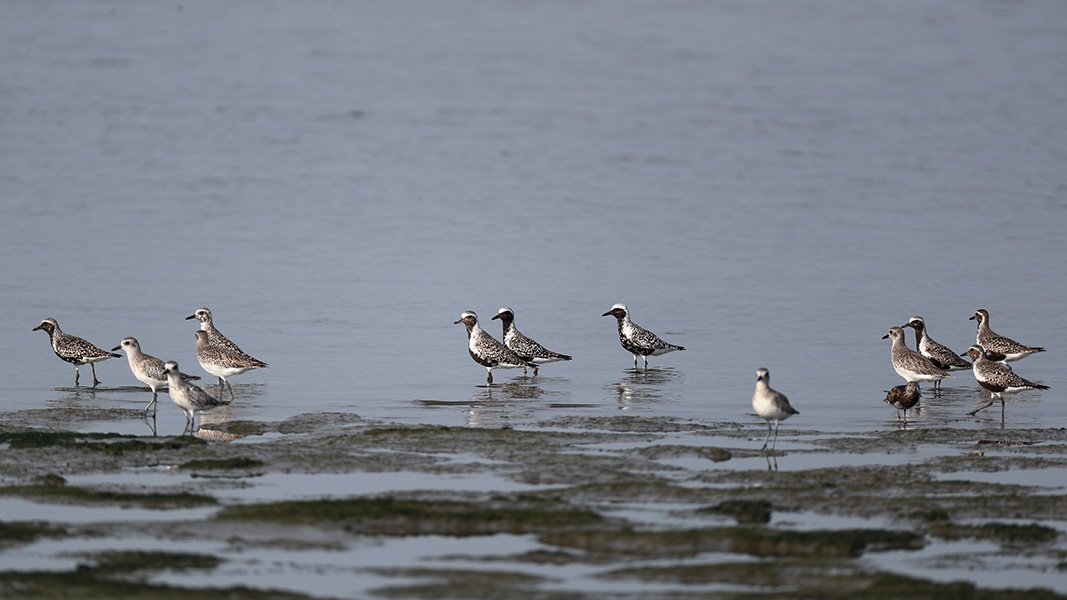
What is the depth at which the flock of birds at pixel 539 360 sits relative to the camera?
16.5 meters

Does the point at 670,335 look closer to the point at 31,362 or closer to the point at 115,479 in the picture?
the point at 31,362

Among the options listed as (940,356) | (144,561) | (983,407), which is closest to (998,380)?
(983,407)

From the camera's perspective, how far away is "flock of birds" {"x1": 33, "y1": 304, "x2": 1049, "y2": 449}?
16.5 metres

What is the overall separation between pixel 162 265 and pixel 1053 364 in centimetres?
2226

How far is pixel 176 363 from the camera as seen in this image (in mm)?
17078

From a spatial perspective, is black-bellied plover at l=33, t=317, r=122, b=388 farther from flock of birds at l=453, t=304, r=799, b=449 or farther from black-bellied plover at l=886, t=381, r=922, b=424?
black-bellied plover at l=886, t=381, r=922, b=424

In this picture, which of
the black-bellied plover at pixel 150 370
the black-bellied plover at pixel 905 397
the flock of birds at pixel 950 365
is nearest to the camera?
the black-bellied plover at pixel 905 397

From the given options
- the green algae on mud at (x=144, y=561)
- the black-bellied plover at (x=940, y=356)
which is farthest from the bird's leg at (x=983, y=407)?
the green algae on mud at (x=144, y=561)

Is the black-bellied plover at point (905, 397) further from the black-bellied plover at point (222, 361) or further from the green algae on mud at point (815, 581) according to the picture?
the black-bellied plover at point (222, 361)

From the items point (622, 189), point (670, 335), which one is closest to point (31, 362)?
point (670, 335)

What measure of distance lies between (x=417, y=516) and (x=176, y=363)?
6.52 metres

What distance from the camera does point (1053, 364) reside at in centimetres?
2469

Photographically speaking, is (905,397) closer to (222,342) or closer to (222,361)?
(222,361)

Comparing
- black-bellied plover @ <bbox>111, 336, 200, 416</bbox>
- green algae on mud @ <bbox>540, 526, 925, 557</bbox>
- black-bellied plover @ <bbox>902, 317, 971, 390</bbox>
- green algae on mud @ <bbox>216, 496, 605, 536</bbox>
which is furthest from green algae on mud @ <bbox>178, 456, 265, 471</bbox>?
black-bellied plover @ <bbox>902, 317, 971, 390</bbox>
